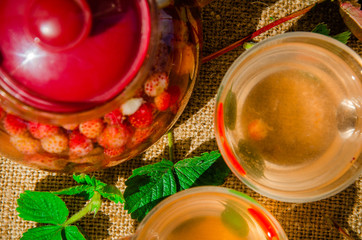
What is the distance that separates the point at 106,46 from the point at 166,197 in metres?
0.40

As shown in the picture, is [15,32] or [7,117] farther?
[7,117]

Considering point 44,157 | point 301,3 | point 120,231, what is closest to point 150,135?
point 44,157

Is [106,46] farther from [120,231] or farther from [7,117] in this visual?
[120,231]

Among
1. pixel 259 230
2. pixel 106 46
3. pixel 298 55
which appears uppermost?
pixel 106 46

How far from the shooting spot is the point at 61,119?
481 mm

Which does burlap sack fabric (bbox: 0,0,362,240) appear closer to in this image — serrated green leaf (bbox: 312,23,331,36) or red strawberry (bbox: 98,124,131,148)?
serrated green leaf (bbox: 312,23,331,36)

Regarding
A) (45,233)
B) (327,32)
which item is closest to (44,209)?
(45,233)

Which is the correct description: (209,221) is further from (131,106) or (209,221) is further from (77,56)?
(77,56)

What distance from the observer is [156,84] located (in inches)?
21.3

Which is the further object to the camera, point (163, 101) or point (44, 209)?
point (44, 209)

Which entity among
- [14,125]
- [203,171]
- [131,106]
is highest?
[14,125]

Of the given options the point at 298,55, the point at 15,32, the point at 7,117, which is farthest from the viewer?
the point at 298,55

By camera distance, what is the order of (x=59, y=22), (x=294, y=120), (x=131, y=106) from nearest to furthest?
(x=59, y=22) < (x=131, y=106) < (x=294, y=120)

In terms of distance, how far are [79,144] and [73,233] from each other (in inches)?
11.3
